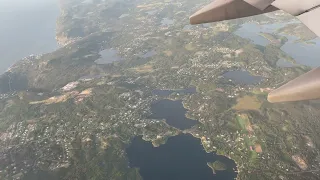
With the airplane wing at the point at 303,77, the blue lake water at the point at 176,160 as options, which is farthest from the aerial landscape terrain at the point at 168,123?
the airplane wing at the point at 303,77

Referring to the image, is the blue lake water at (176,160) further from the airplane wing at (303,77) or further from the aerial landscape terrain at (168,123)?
the airplane wing at (303,77)

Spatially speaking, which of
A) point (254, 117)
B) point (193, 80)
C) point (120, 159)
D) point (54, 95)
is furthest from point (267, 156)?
point (54, 95)

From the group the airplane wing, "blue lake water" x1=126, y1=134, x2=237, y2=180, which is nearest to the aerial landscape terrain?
"blue lake water" x1=126, y1=134, x2=237, y2=180

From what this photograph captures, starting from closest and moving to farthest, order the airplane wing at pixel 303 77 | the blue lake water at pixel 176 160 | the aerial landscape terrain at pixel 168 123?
1. the airplane wing at pixel 303 77
2. the aerial landscape terrain at pixel 168 123
3. the blue lake water at pixel 176 160

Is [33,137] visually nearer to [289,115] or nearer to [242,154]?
[242,154]

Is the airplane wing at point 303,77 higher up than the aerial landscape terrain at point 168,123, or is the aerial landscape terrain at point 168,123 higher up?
the airplane wing at point 303,77

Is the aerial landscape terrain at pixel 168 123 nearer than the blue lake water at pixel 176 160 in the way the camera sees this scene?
Yes

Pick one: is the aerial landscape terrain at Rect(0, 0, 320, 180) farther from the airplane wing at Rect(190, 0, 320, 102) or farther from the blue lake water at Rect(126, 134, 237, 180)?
the airplane wing at Rect(190, 0, 320, 102)

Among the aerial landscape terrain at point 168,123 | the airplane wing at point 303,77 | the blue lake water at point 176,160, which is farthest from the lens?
the blue lake water at point 176,160

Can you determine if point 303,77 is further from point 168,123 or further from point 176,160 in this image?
point 168,123
